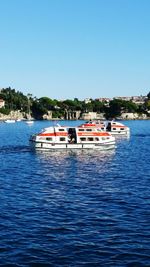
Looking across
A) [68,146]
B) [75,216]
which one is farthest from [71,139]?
[75,216]

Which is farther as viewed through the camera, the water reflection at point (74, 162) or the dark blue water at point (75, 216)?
the water reflection at point (74, 162)

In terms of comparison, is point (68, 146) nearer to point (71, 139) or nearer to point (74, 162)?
point (71, 139)

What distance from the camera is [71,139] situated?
336 feet

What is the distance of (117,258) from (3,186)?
2675cm

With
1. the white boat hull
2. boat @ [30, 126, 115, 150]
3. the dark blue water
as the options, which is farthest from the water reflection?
boat @ [30, 126, 115, 150]

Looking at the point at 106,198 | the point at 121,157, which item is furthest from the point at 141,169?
the point at 106,198

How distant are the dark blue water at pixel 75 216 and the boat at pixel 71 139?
25636 millimetres

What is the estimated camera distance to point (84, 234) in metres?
34.0

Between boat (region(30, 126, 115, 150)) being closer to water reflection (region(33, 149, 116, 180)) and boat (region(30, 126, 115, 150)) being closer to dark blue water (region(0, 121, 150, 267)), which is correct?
water reflection (region(33, 149, 116, 180))

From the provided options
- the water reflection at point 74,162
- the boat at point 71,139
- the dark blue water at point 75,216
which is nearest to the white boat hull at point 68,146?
the boat at point 71,139

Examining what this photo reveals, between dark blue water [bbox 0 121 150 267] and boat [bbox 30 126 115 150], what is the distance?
84.1 ft

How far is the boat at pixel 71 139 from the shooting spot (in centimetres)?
9750

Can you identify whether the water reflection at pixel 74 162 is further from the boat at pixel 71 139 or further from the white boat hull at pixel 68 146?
the boat at pixel 71 139

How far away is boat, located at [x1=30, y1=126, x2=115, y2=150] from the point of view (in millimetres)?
97500
